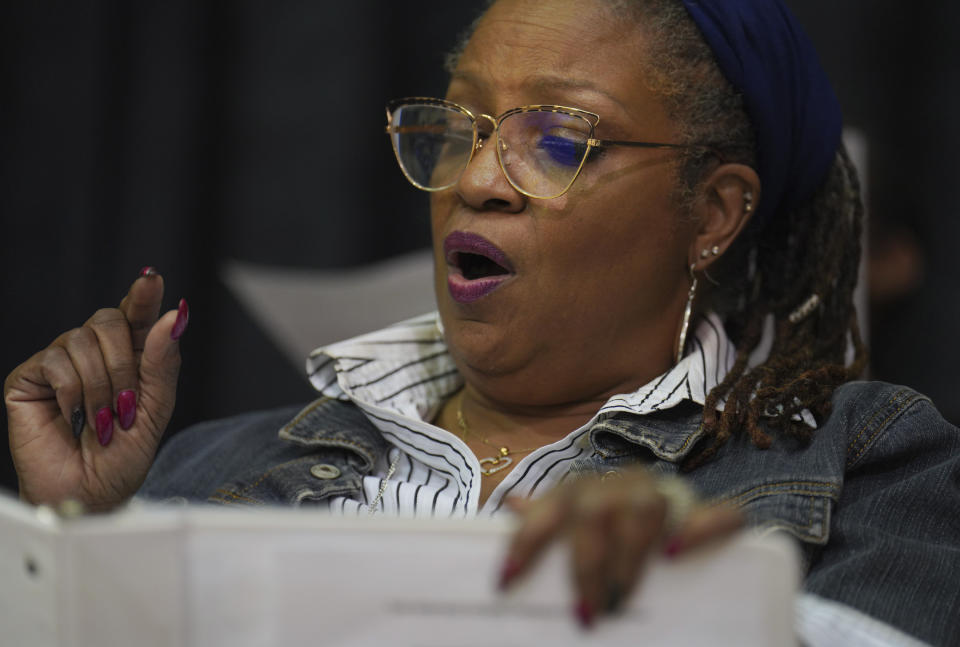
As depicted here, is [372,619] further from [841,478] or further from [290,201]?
[290,201]

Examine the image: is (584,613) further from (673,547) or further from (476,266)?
(476,266)

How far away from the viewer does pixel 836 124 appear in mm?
1482

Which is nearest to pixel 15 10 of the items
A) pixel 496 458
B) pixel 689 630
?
pixel 496 458

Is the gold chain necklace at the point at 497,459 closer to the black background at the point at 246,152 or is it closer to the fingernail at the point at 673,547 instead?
the fingernail at the point at 673,547

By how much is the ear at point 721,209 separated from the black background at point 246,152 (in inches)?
38.2

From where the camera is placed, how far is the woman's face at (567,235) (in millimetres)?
1304

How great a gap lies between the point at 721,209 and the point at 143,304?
2.45ft

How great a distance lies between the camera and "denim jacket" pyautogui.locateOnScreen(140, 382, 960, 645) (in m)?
1.03

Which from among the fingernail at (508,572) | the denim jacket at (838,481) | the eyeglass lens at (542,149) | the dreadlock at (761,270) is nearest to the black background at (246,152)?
the dreadlock at (761,270)

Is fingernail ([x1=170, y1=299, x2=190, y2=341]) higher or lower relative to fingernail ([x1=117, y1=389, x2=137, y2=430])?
higher

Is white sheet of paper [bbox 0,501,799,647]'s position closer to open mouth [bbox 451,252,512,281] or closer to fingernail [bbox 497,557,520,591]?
fingernail [bbox 497,557,520,591]

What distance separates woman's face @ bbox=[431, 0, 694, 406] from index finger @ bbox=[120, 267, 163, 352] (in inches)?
14.1

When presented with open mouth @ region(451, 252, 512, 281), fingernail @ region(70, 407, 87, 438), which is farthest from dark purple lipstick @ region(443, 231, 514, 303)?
fingernail @ region(70, 407, 87, 438)

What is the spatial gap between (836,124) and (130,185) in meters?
1.58
